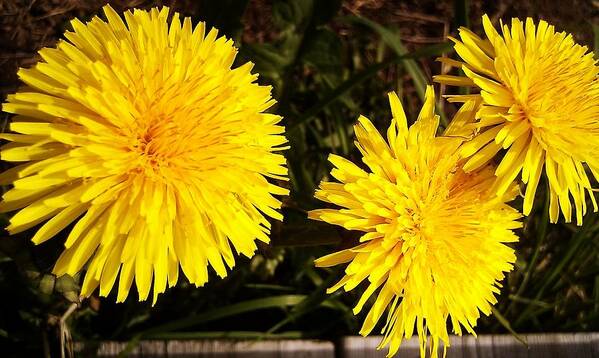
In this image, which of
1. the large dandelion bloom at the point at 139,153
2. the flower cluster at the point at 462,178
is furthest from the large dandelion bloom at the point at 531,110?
the large dandelion bloom at the point at 139,153

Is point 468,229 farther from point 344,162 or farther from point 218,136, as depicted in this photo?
point 218,136

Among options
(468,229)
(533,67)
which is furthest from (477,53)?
(468,229)

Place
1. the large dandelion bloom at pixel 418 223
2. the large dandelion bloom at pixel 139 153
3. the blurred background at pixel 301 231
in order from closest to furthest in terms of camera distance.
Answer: the large dandelion bloom at pixel 139 153
the large dandelion bloom at pixel 418 223
the blurred background at pixel 301 231

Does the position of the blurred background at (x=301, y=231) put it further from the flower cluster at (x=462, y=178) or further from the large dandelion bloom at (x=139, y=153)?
the large dandelion bloom at (x=139, y=153)

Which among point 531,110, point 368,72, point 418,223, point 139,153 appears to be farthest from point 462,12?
point 139,153

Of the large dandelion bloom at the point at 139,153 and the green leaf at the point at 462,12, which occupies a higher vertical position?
the green leaf at the point at 462,12

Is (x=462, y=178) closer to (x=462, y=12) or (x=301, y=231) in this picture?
(x=301, y=231)
